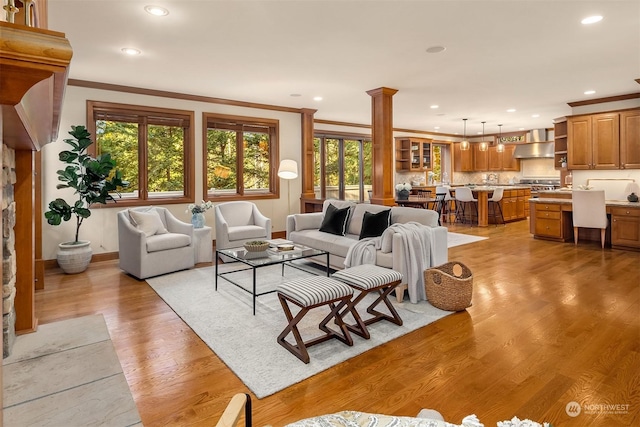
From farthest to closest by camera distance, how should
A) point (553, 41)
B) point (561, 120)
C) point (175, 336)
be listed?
1. point (561, 120)
2. point (553, 41)
3. point (175, 336)

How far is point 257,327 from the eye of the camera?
122 inches

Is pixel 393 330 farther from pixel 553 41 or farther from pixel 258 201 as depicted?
pixel 258 201

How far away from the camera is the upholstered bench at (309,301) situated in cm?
258

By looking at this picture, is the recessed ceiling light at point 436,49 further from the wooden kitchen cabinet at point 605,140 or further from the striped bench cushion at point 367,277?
the wooden kitchen cabinet at point 605,140

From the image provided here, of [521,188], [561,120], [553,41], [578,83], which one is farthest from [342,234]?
[521,188]

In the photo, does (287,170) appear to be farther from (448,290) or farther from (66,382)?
(66,382)

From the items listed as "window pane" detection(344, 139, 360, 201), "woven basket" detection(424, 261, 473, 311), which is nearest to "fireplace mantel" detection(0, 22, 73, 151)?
"woven basket" detection(424, 261, 473, 311)

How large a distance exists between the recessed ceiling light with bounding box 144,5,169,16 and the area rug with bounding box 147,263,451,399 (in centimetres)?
261

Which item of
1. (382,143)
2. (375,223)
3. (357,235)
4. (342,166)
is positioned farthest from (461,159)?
(375,223)

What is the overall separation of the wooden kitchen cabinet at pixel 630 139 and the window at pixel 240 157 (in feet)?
20.1

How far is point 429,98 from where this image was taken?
6.78 meters

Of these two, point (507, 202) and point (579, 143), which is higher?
point (579, 143)

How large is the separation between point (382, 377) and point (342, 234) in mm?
2747

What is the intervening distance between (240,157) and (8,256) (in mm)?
4703
